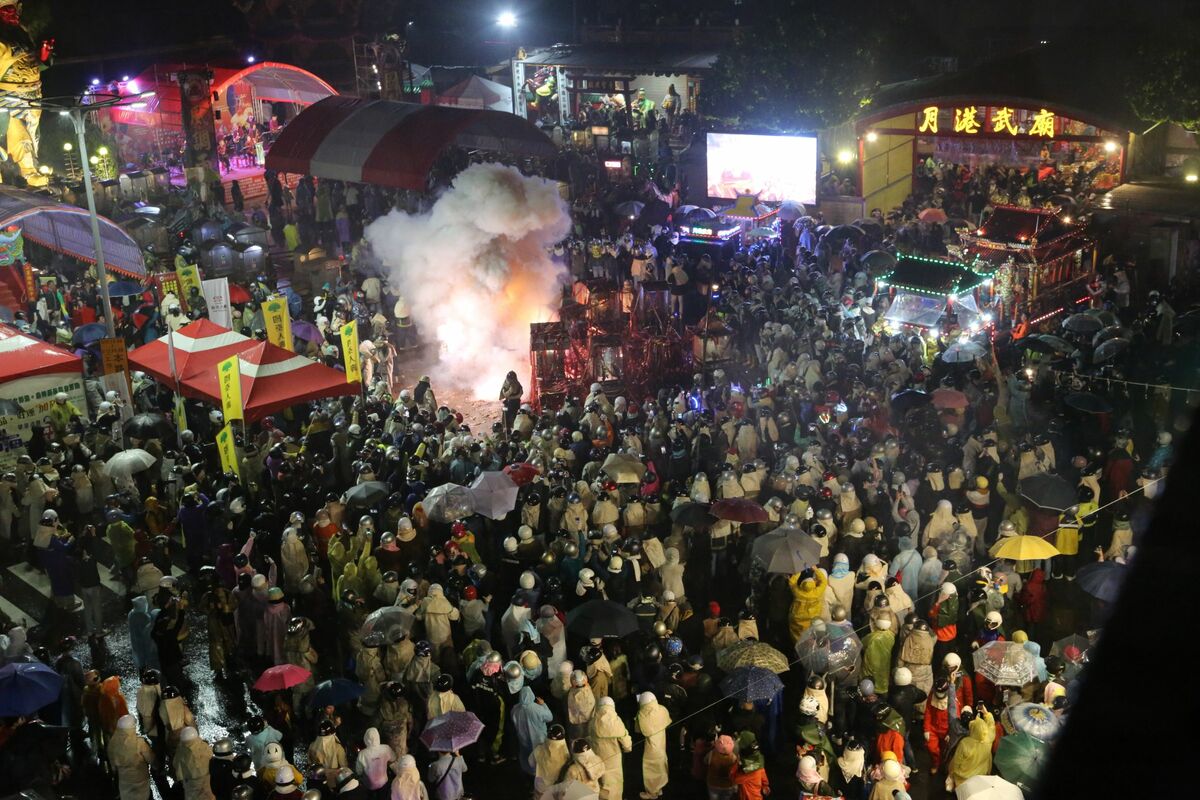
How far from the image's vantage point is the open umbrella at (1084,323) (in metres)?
16.8

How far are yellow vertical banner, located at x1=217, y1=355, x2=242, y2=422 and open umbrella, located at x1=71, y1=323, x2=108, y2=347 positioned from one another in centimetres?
464

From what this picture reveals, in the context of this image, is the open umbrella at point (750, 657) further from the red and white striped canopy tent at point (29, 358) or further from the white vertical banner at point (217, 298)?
the white vertical banner at point (217, 298)

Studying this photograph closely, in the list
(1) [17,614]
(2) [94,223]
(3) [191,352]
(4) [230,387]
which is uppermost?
(2) [94,223]

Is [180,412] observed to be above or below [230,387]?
below

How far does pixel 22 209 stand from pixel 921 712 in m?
18.2

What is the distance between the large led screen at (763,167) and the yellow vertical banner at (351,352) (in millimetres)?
15527

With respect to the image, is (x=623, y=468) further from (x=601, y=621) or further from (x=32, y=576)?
(x=32, y=576)

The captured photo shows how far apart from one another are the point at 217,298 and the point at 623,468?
28.2ft

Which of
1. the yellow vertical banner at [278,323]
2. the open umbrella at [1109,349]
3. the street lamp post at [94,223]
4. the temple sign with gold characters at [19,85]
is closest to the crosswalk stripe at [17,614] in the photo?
the yellow vertical banner at [278,323]

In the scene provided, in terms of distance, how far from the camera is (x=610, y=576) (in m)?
11.4

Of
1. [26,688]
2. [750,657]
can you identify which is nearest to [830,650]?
[750,657]

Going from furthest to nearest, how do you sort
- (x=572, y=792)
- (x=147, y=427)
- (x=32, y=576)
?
(x=147, y=427) < (x=32, y=576) < (x=572, y=792)

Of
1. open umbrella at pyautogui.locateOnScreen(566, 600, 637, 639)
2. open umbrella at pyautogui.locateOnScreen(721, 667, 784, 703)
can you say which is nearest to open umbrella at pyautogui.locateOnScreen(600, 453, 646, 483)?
open umbrella at pyautogui.locateOnScreen(566, 600, 637, 639)

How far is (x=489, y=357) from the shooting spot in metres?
20.6
